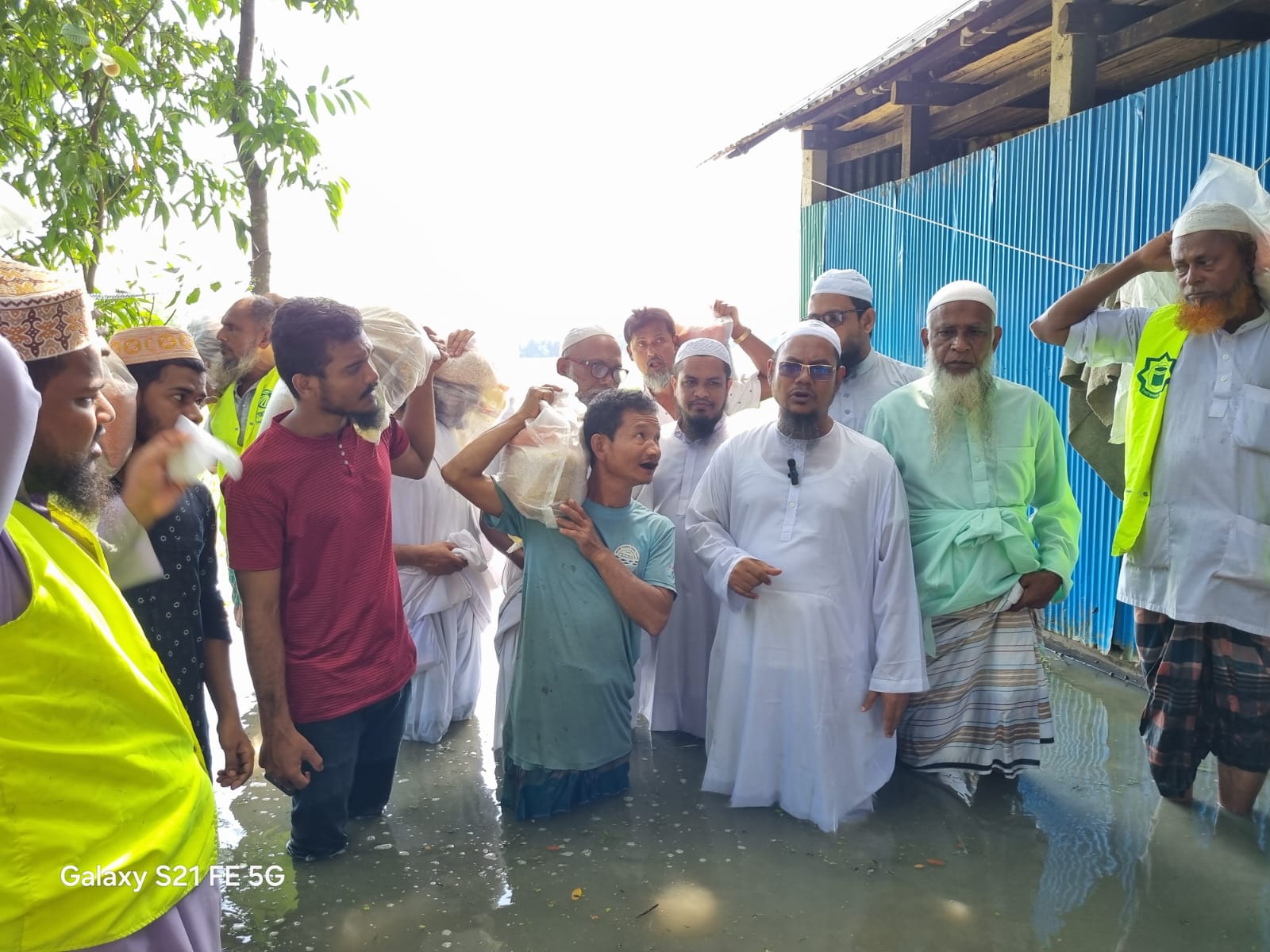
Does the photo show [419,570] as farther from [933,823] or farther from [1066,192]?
[1066,192]

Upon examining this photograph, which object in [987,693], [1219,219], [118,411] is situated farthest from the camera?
[987,693]

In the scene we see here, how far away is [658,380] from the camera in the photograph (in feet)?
16.8

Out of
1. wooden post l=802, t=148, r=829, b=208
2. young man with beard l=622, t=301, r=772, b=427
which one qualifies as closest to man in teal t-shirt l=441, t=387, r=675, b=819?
young man with beard l=622, t=301, r=772, b=427

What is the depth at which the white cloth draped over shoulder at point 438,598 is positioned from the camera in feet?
14.9

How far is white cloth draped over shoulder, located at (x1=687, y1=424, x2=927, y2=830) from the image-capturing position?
3732 mm

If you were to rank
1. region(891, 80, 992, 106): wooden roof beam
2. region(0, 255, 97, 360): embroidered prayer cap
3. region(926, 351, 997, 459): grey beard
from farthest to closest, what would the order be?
region(891, 80, 992, 106): wooden roof beam, region(926, 351, 997, 459): grey beard, region(0, 255, 97, 360): embroidered prayer cap

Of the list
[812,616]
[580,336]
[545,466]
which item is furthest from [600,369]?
[812,616]

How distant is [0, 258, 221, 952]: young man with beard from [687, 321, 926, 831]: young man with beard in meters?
2.37

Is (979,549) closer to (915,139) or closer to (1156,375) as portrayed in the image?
(1156,375)

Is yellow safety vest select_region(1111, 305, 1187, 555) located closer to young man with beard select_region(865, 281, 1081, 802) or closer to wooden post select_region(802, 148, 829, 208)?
young man with beard select_region(865, 281, 1081, 802)

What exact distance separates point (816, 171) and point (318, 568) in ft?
23.5

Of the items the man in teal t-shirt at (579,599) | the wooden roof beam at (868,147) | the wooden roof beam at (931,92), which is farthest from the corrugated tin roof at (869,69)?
the man in teal t-shirt at (579,599)

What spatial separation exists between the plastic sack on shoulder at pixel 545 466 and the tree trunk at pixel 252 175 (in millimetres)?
2341

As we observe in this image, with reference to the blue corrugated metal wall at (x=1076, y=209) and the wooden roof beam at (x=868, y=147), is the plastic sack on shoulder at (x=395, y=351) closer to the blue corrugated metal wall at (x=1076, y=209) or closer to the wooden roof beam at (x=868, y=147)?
the blue corrugated metal wall at (x=1076, y=209)
